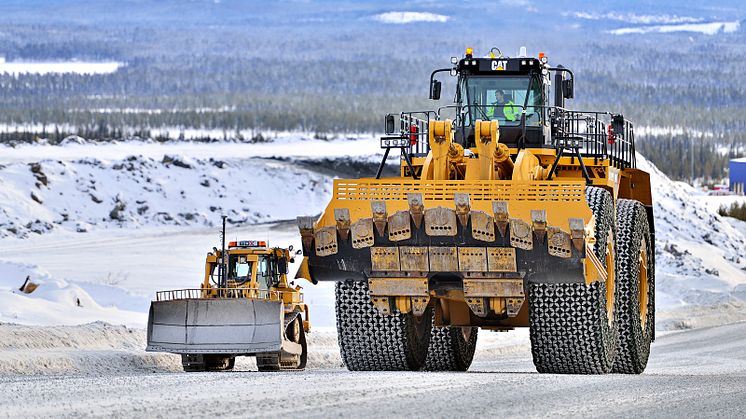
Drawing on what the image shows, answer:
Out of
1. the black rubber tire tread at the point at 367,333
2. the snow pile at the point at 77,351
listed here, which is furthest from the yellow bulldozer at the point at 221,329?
the black rubber tire tread at the point at 367,333

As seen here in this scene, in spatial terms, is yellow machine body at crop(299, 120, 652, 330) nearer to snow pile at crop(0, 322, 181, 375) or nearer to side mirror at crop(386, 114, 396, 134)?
side mirror at crop(386, 114, 396, 134)

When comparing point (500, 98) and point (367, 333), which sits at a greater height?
point (500, 98)

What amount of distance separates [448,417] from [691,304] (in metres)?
29.7

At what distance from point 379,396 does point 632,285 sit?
548cm

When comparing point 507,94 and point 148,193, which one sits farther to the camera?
point 148,193

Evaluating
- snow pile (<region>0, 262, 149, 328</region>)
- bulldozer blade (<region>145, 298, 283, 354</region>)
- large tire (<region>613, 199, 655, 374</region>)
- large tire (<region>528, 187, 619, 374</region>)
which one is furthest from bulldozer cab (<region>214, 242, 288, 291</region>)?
snow pile (<region>0, 262, 149, 328</region>)

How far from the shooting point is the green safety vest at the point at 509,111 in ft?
58.6

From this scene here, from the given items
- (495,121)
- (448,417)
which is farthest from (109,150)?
(448,417)

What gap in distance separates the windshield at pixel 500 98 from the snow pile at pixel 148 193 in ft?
115

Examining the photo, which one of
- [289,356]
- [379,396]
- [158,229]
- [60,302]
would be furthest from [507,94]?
[158,229]

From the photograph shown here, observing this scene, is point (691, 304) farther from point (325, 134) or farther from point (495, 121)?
point (325, 134)

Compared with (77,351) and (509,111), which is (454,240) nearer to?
(509,111)

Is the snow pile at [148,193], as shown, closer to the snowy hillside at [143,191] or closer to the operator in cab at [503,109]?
the snowy hillside at [143,191]

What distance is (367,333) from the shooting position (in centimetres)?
1627
